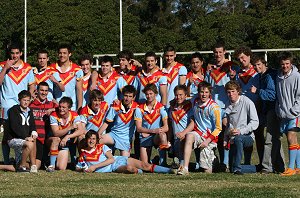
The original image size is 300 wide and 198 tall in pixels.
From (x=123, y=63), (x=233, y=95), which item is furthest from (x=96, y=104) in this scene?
(x=233, y=95)

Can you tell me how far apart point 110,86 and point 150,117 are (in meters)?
1.22

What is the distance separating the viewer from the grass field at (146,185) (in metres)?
10.9

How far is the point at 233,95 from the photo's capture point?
44.7 feet

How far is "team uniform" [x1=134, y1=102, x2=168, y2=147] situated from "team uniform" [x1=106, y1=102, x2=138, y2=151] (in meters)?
0.18

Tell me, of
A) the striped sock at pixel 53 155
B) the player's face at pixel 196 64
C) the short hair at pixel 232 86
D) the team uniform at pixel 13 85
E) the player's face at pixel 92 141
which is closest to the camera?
the short hair at pixel 232 86

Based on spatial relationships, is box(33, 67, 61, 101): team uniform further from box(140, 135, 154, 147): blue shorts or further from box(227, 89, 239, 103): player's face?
box(227, 89, 239, 103): player's face

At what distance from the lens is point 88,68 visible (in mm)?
15828

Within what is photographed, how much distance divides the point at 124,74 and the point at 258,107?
108 inches

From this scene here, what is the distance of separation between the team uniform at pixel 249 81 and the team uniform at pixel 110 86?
7.42 feet

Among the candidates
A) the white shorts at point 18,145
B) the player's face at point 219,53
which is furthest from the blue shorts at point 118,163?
the player's face at point 219,53

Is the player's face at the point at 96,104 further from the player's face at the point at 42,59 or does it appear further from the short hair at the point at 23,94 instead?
the player's face at the point at 42,59

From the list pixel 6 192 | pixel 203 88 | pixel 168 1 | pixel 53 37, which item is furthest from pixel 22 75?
pixel 168 1

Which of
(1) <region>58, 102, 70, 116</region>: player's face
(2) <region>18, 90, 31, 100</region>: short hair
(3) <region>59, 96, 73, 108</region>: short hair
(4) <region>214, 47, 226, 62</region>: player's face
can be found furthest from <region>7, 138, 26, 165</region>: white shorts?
(4) <region>214, 47, 226, 62</region>: player's face

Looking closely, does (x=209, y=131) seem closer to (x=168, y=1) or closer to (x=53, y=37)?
(x=53, y=37)
